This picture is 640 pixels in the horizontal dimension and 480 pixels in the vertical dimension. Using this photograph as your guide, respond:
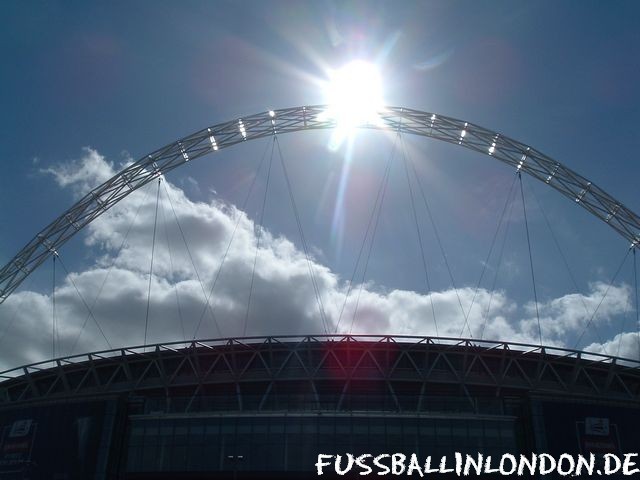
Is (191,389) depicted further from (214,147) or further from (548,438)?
(548,438)

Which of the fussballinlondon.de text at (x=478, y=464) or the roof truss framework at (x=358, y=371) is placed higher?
the roof truss framework at (x=358, y=371)

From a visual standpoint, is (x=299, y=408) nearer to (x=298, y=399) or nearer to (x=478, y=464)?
(x=298, y=399)

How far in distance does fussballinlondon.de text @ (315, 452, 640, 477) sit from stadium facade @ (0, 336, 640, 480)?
62 cm

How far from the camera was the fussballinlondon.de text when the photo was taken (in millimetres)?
54938

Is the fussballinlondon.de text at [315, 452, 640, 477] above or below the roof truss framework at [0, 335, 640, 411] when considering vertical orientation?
below

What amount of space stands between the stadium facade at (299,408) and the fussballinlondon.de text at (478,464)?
2.04 ft

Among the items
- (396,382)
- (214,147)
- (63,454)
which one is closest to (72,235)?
(214,147)

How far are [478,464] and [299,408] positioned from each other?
52.8 ft

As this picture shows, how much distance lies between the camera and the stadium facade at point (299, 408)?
56.6m

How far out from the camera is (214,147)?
204 ft

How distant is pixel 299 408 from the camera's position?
198 ft

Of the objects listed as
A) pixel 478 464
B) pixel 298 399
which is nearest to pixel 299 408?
pixel 298 399

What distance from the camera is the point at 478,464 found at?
55844 millimetres

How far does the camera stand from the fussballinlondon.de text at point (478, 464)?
54938mm
